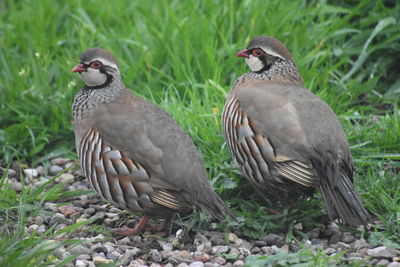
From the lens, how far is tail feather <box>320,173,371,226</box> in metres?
4.54

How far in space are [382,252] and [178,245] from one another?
1.26 meters

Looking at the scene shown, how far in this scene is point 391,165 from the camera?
5.24 meters

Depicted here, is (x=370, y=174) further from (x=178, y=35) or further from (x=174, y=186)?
(x=178, y=35)

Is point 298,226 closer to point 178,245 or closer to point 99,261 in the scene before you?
point 178,245

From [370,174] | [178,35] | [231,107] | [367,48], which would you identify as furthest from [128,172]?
[367,48]

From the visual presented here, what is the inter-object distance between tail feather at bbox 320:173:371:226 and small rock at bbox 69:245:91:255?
1481 millimetres

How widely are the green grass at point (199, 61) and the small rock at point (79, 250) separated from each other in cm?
122

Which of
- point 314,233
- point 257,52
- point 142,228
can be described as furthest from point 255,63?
point 142,228

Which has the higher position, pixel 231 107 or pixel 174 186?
pixel 231 107

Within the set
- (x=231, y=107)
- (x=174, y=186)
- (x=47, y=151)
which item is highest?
(x=231, y=107)

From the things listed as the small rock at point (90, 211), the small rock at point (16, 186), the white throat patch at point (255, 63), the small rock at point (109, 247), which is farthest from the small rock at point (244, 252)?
the small rock at point (16, 186)

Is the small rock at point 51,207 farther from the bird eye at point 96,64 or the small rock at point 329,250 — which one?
the small rock at point 329,250

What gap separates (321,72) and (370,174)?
1659mm

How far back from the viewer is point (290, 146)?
15.3 feet
